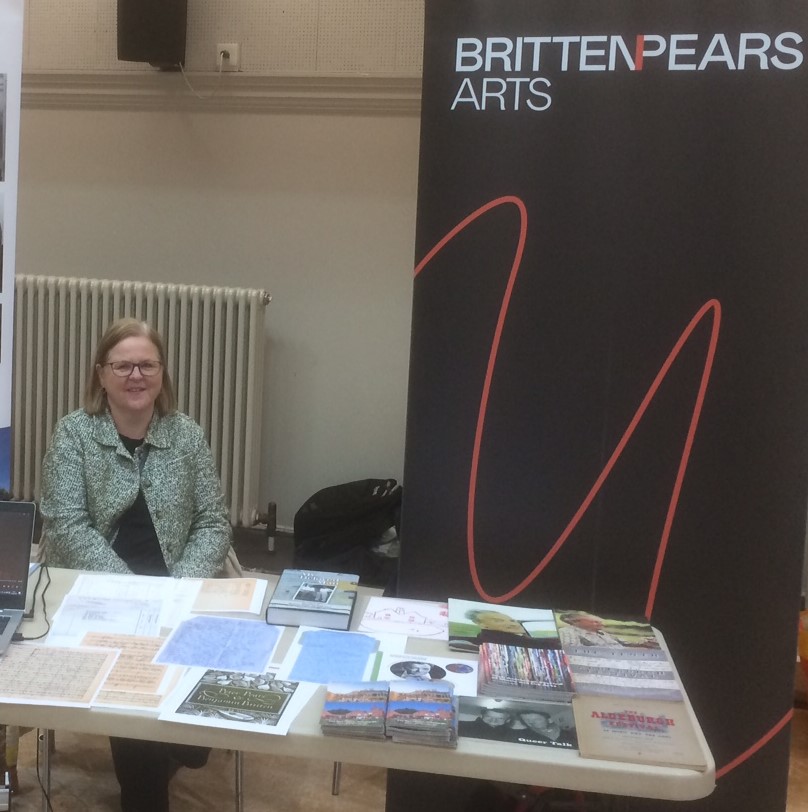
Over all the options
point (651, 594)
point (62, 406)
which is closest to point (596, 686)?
point (651, 594)

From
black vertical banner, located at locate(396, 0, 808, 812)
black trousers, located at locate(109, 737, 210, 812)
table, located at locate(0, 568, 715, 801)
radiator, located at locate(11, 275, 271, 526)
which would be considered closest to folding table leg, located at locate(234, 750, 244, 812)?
black trousers, located at locate(109, 737, 210, 812)

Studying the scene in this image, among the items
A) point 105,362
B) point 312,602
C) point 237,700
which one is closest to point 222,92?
point 105,362

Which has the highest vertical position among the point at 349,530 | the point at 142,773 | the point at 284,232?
the point at 284,232

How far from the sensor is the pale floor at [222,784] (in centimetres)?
211

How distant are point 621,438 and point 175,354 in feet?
7.56

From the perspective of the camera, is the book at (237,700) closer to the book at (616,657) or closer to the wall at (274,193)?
the book at (616,657)

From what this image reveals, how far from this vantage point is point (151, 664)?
1.37 metres

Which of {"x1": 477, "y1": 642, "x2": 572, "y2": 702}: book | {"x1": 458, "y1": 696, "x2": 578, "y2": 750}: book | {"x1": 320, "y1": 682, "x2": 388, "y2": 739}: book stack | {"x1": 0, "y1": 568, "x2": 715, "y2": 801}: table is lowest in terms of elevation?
{"x1": 0, "y1": 568, "x2": 715, "y2": 801}: table

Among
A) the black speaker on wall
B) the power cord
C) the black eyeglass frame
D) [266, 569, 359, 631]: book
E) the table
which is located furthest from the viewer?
the black speaker on wall

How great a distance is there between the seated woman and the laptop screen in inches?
17.1

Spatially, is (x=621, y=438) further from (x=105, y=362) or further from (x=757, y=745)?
(x=105, y=362)

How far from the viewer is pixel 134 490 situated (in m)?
→ 2.06

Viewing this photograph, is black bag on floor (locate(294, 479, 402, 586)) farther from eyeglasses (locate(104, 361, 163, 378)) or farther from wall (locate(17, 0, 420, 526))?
eyeglasses (locate(104, 361, 163, 378))

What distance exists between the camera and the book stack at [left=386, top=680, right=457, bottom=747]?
118cm
